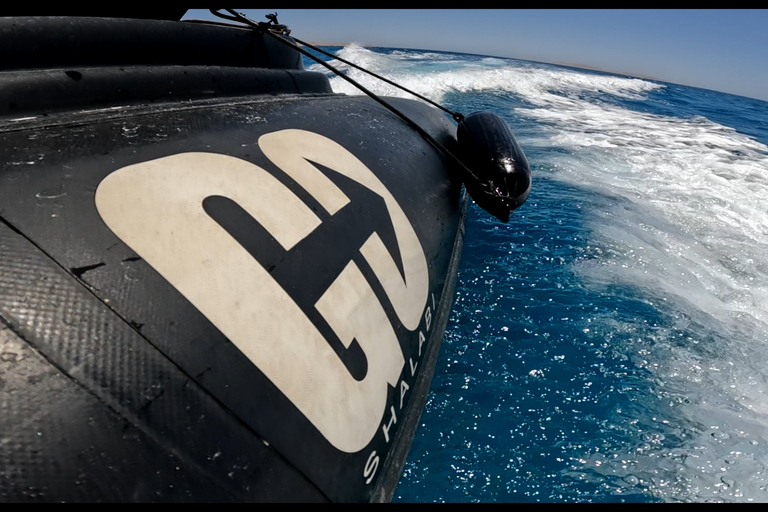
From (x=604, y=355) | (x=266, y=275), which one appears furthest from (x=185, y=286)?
(x=604, y=355)

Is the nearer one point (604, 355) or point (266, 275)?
point (266, 275)

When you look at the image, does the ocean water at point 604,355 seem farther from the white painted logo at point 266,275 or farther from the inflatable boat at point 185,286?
the white painted logo at point 266,275

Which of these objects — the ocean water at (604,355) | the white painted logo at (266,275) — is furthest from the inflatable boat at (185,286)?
the ocean water at (604,355)

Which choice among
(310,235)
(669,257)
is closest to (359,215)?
(310,235)

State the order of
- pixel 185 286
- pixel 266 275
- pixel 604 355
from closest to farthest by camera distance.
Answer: pixel 185 286
pixel 266 275
pixel 604 355

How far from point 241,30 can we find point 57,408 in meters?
2.44

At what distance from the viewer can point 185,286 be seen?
1134mm

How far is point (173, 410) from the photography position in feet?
3.28

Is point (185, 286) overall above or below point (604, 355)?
above

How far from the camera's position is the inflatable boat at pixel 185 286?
2.93 ft

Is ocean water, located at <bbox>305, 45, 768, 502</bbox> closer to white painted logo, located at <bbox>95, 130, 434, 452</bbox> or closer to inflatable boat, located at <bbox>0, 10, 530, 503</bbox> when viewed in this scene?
inflatable boat, located at <bbox>0, 10, 530, 503</bbox>

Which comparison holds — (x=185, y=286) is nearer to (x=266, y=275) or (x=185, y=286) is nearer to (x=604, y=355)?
(x=266, y=275)

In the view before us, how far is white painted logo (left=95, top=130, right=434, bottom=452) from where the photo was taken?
3.82 feet

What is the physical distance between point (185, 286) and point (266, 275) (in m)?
0.25
